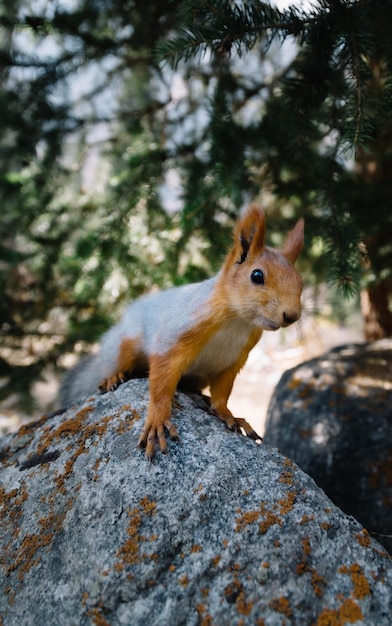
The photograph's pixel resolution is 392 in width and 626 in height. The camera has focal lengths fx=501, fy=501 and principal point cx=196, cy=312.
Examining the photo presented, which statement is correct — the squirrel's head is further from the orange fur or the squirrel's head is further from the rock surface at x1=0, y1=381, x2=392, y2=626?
the rock surface at x1=0, y1=381, x2=392, y2=626

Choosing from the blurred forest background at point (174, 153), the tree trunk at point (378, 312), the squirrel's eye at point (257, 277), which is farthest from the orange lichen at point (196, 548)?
the tree trunk at point (378, 312)

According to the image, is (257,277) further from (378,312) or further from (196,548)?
(378,312)

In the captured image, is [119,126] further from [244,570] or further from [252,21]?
[244,570]

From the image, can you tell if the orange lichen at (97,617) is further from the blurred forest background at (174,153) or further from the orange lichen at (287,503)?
the blurred forest background at (174,153)

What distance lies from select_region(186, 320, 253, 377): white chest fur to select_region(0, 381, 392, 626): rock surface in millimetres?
308

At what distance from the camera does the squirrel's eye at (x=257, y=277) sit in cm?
152

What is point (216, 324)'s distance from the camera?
166 centimetres

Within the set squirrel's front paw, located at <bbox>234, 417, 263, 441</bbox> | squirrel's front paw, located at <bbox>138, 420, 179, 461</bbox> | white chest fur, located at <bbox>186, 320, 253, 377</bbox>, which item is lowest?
squirrel's front paw, located at <bbox>234, 417, 263, 441</bbox>

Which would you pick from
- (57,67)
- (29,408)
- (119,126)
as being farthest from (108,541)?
(119,126)

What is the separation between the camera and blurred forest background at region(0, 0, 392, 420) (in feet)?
5.64

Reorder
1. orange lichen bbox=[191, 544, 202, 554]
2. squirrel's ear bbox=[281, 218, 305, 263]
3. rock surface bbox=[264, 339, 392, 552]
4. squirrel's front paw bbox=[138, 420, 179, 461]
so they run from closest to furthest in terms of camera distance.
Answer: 1. orange lichen bbox=[191, 544, 202, 554]
2. squirrel's front paw bbox=[138, 420, 179, 461]
3. squirrel's ear bbox=[281, 218, 305, 263]
4. rock surface bbox=[264, 339, 392, 552]

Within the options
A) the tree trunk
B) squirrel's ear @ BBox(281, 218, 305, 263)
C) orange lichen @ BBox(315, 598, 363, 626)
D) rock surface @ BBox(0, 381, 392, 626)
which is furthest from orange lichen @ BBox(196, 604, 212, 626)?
the tree trunk

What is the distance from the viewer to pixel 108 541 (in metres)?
1.22

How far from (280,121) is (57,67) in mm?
1159
